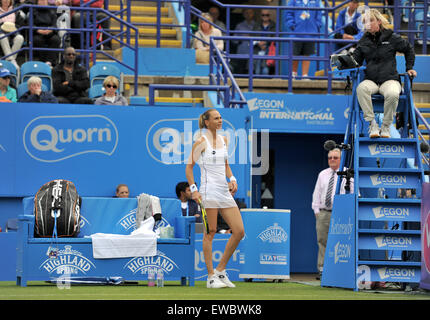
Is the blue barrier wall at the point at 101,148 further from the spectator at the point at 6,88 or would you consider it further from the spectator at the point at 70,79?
the spectator at the point at 70,79

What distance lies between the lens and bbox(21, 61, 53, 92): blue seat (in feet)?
55.9

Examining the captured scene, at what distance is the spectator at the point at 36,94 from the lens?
15570 millimetres

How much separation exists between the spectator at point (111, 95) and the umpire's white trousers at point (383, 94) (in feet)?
16.4

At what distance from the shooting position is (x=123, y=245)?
1207 centimetres

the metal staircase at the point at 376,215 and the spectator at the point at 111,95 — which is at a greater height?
the spectator at the point at 111,95

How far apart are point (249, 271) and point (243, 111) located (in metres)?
2.80

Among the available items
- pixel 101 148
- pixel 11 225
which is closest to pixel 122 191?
pixel 101 148

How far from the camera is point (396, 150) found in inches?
475

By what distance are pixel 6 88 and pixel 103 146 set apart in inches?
81.9

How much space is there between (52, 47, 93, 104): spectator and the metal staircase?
5935 mm

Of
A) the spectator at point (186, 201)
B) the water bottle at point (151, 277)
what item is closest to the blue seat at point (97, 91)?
the spectator at point (186, 201)

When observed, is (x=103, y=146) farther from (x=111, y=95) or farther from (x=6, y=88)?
(x=6, y=88)
